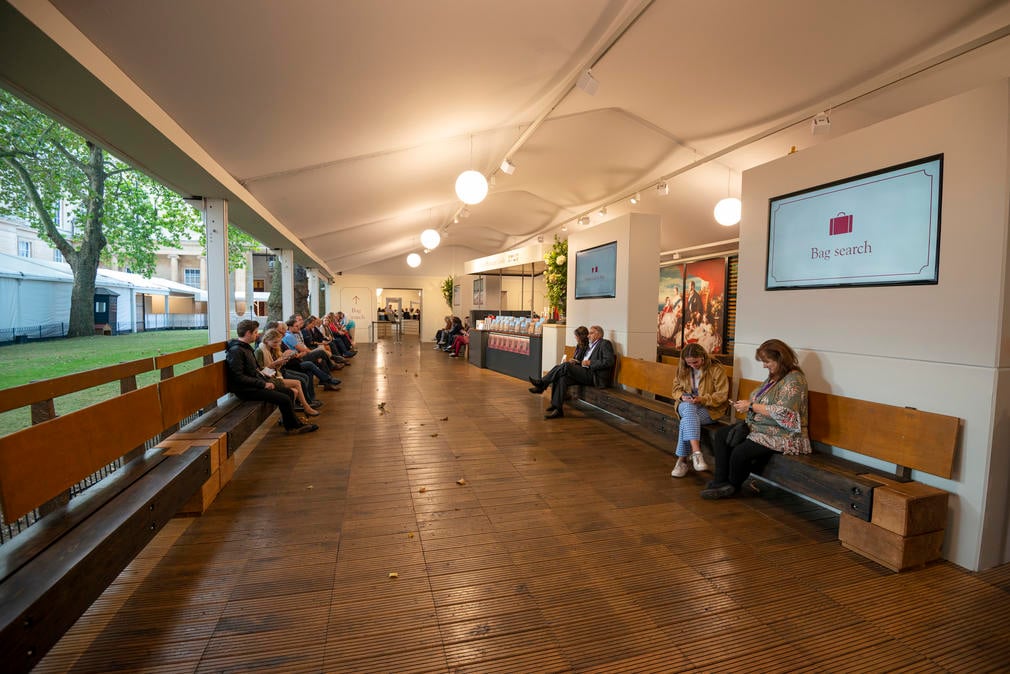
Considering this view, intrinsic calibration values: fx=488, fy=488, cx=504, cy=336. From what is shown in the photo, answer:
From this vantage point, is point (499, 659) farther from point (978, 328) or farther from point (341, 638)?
point (978, 328)

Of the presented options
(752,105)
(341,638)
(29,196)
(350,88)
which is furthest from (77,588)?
(752,105)

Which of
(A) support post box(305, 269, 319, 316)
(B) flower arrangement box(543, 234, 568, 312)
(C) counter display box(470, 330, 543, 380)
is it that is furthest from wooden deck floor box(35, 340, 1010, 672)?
(A) support post box(305, 269, 319, 316)

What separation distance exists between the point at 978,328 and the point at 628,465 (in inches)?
98.5

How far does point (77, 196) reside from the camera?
3.45 metres

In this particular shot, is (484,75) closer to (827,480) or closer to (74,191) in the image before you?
(74,191)

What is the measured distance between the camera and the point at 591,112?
21.1ft

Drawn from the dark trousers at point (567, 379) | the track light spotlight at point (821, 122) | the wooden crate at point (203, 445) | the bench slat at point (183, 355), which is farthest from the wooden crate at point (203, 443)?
the track light spotlight at point (821, 122)

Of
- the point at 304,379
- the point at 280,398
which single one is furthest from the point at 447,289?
the point at 280,398

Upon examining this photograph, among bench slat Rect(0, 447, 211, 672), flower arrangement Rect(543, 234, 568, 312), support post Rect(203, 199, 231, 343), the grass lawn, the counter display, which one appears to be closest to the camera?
bench slat Rect(0, 447, 211, 672)

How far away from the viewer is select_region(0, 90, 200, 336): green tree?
285cm

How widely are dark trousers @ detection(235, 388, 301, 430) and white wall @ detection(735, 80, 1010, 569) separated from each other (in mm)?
4883

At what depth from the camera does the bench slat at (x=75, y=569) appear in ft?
4.74

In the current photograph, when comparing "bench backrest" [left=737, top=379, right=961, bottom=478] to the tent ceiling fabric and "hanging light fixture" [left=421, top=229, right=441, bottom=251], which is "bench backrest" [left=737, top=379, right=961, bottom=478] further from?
"hanging light fixture" [left=421, top=229, right=441, bottom=251]

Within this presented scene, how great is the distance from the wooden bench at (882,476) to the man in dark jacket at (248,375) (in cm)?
457
